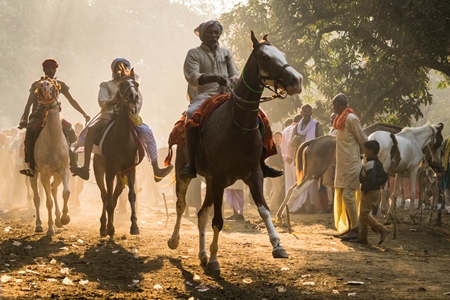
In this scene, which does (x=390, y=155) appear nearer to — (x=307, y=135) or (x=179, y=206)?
(x=307, y=135)

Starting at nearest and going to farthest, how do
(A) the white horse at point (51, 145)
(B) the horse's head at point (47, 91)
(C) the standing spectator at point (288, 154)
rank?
(B) the horse's head at point (47, 91), (A) the white horse at point (51, 145), (C) the standing spectator at point (288, 154)

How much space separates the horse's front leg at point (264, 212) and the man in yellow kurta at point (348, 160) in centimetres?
463

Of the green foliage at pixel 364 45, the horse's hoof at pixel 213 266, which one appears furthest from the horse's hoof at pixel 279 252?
the green foliage at pixel 364 45

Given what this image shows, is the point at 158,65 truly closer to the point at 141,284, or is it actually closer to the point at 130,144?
the point at 130,144

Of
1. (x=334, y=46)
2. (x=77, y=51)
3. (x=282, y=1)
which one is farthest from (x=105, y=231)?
(x=77, y=51)

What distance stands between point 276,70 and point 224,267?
2.65 m

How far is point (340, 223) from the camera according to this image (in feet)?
45.0

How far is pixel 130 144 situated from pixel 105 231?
1464mm

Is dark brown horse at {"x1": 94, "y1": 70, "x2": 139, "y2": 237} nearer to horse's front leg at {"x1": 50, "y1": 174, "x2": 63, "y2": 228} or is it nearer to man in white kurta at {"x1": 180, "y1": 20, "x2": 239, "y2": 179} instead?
horse's front leg at {"x1": 50, "y1": 174, "x2": 63, "y2": 228}

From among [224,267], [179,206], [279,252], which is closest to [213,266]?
[224,267]

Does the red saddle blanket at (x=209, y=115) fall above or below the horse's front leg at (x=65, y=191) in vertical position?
above

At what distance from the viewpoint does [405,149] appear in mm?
17094

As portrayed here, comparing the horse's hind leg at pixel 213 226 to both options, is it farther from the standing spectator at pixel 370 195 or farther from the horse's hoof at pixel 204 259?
the standing spectator at pixel 370 195

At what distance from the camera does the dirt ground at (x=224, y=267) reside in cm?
783
